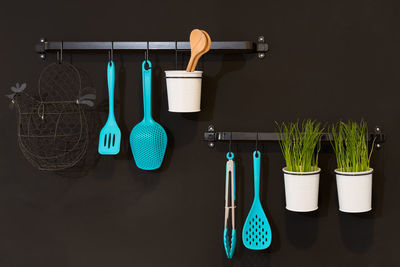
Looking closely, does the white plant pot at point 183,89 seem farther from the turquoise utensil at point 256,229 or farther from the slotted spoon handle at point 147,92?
the turquoise utensil at point 256,229

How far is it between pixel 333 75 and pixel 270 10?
0.88 ft

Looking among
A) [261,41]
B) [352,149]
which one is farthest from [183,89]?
[352,149]

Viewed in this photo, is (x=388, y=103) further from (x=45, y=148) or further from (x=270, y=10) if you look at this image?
(x=45, y=148)

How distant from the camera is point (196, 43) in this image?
127cm

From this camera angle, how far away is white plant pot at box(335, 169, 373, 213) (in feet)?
4.13

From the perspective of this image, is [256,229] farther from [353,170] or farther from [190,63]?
[190,63]

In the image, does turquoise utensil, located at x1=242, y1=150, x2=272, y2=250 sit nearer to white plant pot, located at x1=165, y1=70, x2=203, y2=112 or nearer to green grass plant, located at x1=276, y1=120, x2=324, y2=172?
green grass plant, located at x1=276, y1=120, x2=324, y2=172

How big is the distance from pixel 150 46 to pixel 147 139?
10.6 inches

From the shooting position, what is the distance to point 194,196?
1.42 meters

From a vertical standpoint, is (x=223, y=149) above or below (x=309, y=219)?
above

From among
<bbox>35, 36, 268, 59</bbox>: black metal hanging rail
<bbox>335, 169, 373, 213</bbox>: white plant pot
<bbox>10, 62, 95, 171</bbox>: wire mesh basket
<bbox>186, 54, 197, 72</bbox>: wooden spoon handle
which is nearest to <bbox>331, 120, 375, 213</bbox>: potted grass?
<bbox>335, 169, 373, 213</bbox>: white plant pot

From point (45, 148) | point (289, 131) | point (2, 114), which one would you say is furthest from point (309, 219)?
point (2, 114)

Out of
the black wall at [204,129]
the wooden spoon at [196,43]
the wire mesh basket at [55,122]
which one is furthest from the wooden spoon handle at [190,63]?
the wire mesh basket at [55,122]

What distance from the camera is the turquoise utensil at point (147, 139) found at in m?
1.35
